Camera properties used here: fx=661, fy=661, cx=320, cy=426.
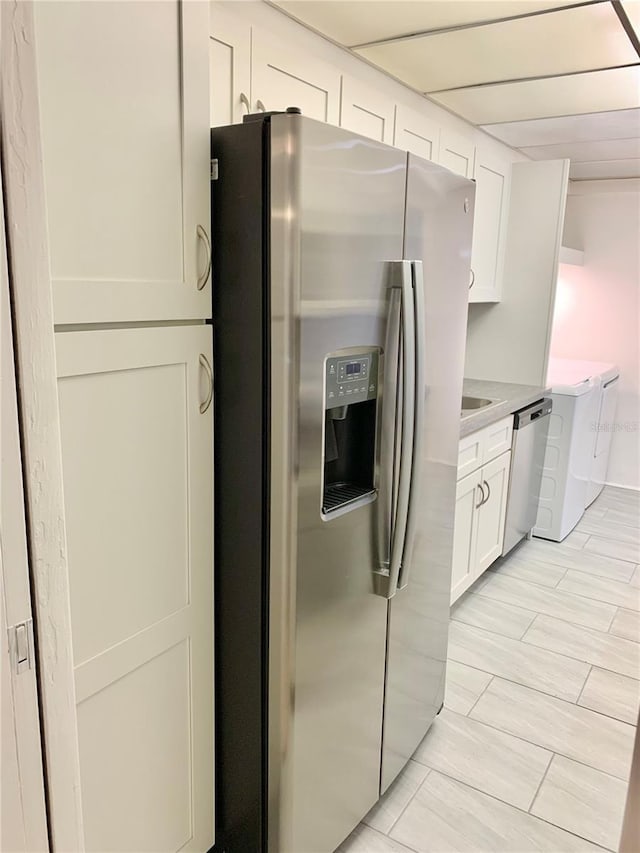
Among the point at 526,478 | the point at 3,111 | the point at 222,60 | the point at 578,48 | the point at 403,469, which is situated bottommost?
the point at 526,478

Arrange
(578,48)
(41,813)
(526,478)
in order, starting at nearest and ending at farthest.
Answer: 1. (41,813)
2. (578,48)
3. (526,478)

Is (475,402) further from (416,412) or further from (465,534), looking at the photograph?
(416,412)

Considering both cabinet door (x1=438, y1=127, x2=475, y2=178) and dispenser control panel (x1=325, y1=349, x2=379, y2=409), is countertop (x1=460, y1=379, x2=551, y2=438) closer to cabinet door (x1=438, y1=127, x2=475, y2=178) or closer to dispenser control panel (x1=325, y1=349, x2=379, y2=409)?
cabinet door (x1=438, y1=127, x2=475, y2=178)

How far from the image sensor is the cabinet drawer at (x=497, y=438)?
299cm

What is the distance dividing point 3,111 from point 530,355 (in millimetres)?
3418

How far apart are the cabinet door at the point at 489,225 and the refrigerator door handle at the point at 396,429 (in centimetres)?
182

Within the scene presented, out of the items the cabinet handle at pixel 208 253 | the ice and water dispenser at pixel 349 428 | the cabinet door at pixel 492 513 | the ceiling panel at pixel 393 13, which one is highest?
the ceiling panel at pixel 393 13

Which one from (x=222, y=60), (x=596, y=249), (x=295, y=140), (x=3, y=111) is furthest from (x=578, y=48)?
(x=596, y=249)

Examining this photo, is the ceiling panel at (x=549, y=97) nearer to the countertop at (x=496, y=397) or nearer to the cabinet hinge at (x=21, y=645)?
the countertop at (x=496, y=397)

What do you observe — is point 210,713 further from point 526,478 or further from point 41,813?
point 526,478

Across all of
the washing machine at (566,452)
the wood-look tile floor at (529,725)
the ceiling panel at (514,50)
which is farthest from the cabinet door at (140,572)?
the washing machine at (566,452)

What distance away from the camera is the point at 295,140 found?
1.22 meters

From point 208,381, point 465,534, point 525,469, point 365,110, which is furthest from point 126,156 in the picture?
point 525,469

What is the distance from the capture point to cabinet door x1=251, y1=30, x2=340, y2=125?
168cm
